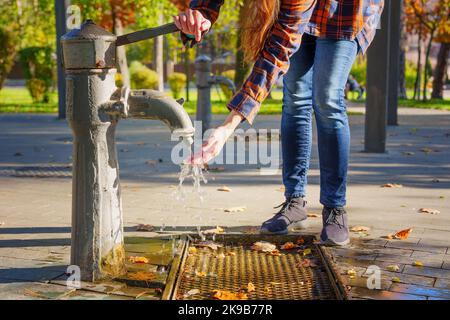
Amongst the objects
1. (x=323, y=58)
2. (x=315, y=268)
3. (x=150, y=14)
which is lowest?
(x=315, y=268)

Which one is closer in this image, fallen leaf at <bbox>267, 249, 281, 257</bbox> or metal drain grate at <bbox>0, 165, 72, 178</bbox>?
fallen leaf at <bbox>267, 249, 281, 257</bbox>

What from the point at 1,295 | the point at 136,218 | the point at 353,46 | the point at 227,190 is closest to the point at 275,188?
the point at 227,190

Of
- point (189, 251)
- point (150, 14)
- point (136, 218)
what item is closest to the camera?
point (189, 251)

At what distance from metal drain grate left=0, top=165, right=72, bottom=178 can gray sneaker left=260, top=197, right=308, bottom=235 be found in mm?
2749

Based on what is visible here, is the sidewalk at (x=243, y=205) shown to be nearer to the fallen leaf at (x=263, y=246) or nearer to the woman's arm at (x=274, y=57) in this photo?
→ the fallen leaf at (x=263, y=246)

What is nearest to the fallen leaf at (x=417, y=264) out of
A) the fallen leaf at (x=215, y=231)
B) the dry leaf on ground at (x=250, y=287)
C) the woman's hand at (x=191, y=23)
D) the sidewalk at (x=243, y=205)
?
the sidewalk at (x=243, y=205)

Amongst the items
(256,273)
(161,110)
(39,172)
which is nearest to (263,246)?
(256,273)

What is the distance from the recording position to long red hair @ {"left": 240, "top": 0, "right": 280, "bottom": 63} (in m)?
2.87

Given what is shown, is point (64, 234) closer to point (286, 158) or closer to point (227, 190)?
point (286, 158)

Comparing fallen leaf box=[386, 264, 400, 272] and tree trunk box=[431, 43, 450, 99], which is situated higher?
tree trunk box=[431, 43, 450, 99]

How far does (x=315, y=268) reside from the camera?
3289mm

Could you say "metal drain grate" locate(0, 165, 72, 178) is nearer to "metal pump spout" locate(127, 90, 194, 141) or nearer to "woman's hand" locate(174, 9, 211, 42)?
"metal pump spout" locate(127, 90, 194, 141)

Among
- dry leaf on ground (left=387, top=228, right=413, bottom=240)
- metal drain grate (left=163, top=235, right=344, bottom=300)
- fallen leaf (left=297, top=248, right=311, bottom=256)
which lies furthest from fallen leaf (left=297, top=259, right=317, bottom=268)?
dry leaf on ground (left=387, top=228, right=413, bottom=240)

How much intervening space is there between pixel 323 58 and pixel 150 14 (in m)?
16.7
